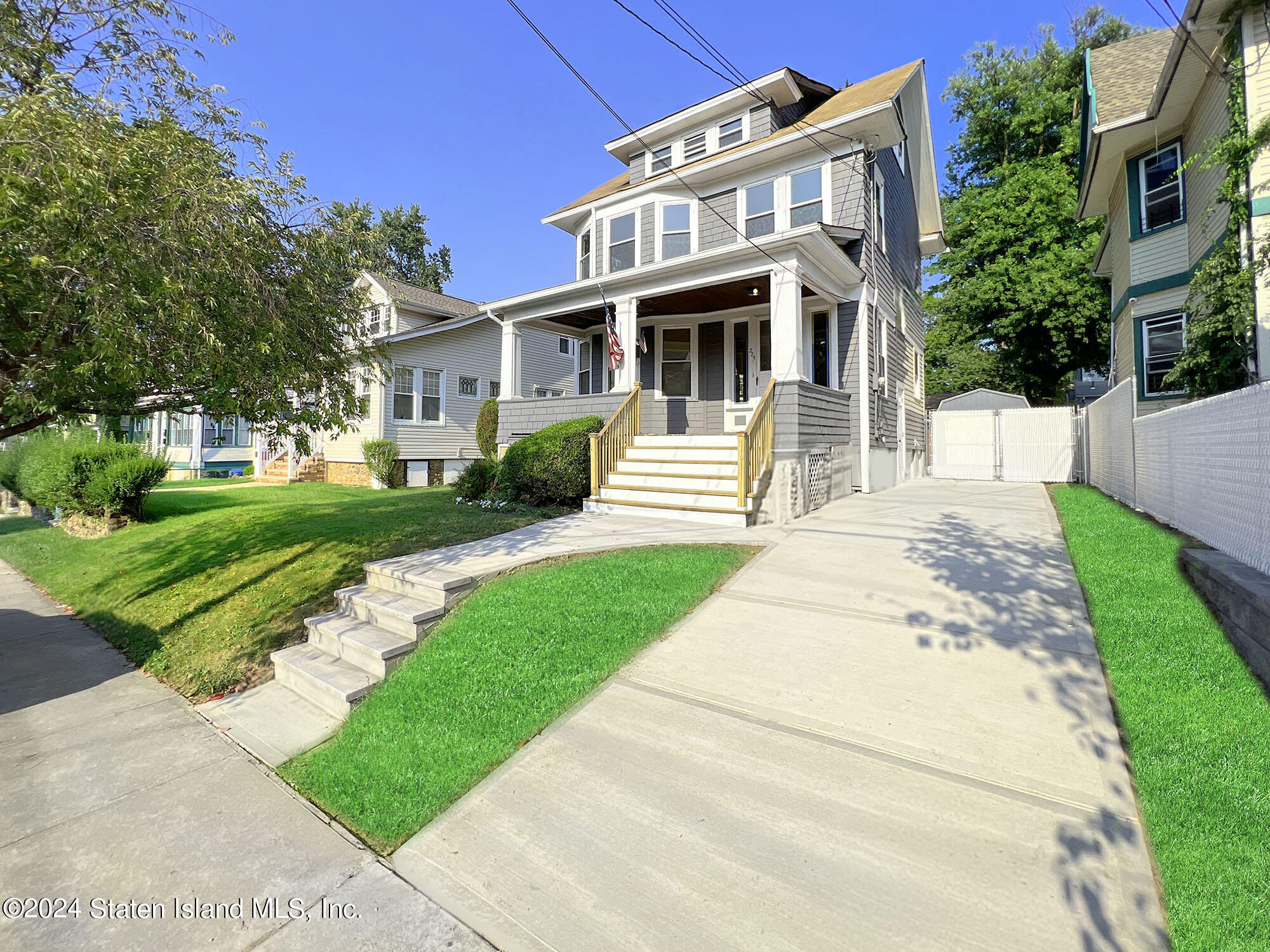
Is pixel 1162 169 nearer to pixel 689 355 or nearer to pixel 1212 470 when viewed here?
pixel 689 355

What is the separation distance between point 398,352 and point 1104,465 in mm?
18056

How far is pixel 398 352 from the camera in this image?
17672 mm

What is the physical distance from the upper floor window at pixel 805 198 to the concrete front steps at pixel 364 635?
1056cm

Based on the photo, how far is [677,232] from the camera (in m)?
13.2

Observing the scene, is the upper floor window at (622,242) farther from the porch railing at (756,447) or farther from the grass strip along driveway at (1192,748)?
the grass strip along driveway at (1192,748)

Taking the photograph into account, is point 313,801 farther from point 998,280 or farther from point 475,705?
point 998,280

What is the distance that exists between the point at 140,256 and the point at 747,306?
10.5 m

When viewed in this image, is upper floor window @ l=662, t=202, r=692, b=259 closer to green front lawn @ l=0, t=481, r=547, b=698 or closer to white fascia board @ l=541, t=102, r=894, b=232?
white fascia board @ l=541, t=102, r=894, b=232

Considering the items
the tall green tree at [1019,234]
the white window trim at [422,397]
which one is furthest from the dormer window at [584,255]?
the tall green tree at [1019,234]

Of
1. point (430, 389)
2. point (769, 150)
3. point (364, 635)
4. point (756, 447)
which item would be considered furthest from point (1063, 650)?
point (430, 389)

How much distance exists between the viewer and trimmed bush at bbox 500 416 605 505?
9.59 metres

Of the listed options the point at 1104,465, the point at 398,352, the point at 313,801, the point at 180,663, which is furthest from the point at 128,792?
the point at 398,352

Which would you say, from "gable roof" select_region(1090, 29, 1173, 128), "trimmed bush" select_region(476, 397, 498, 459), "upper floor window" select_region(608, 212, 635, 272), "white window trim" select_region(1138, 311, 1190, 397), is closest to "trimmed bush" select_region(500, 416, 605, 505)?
"upper floor window" select_region(608, 212, 635, 272)

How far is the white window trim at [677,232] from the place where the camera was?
13.2 metres
